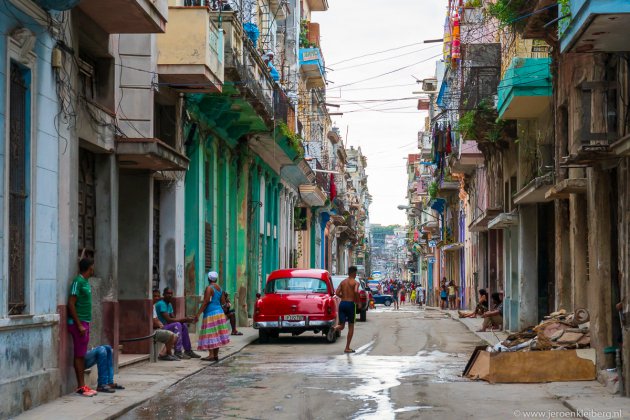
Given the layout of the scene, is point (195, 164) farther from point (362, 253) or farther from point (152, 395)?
point (362, 253)

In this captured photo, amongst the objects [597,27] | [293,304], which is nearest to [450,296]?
[293,304]

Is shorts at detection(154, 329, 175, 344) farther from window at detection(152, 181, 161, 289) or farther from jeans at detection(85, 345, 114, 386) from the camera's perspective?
jeans at detection(85, 345, 114, 386)

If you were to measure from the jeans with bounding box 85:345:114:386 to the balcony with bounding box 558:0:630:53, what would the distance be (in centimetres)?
685

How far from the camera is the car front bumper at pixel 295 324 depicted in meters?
23.9

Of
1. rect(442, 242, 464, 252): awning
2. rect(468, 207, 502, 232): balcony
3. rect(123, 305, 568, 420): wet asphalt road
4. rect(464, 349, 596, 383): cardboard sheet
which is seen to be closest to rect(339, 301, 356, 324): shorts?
rect(123, 305, 568, 420): wet asphalt road

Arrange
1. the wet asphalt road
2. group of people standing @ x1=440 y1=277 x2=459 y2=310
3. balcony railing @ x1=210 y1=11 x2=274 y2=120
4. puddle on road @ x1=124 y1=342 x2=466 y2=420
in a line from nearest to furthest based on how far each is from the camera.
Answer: the wet asphalt road, puddle on road @ x1=124 y1=342 x2=466 y2=420, balcony railing @ x1=210 y1=11 x2=274 y2=120, group of people standing @ x1=440 y1=277 x2=459 y2=310

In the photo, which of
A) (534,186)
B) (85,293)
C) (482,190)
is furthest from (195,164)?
(482,190)

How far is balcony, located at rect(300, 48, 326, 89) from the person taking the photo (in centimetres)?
4722

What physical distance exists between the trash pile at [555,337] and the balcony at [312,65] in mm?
29706

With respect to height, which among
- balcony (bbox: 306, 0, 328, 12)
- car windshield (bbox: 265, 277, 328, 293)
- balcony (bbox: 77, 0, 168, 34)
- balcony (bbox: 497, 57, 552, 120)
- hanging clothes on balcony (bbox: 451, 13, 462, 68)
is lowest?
car windshield (bbox: 265, 277, 328, 293)

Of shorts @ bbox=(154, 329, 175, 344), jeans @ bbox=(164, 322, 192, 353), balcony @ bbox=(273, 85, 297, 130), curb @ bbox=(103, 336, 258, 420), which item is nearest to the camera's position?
curb @ bbox=(103, 336, 258, 420)

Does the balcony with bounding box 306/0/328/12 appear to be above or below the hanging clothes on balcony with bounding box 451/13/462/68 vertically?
above

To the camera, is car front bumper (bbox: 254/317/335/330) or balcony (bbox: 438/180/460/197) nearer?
car front bumper (bbox: 254/317/335/330)

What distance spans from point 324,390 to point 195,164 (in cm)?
1142
